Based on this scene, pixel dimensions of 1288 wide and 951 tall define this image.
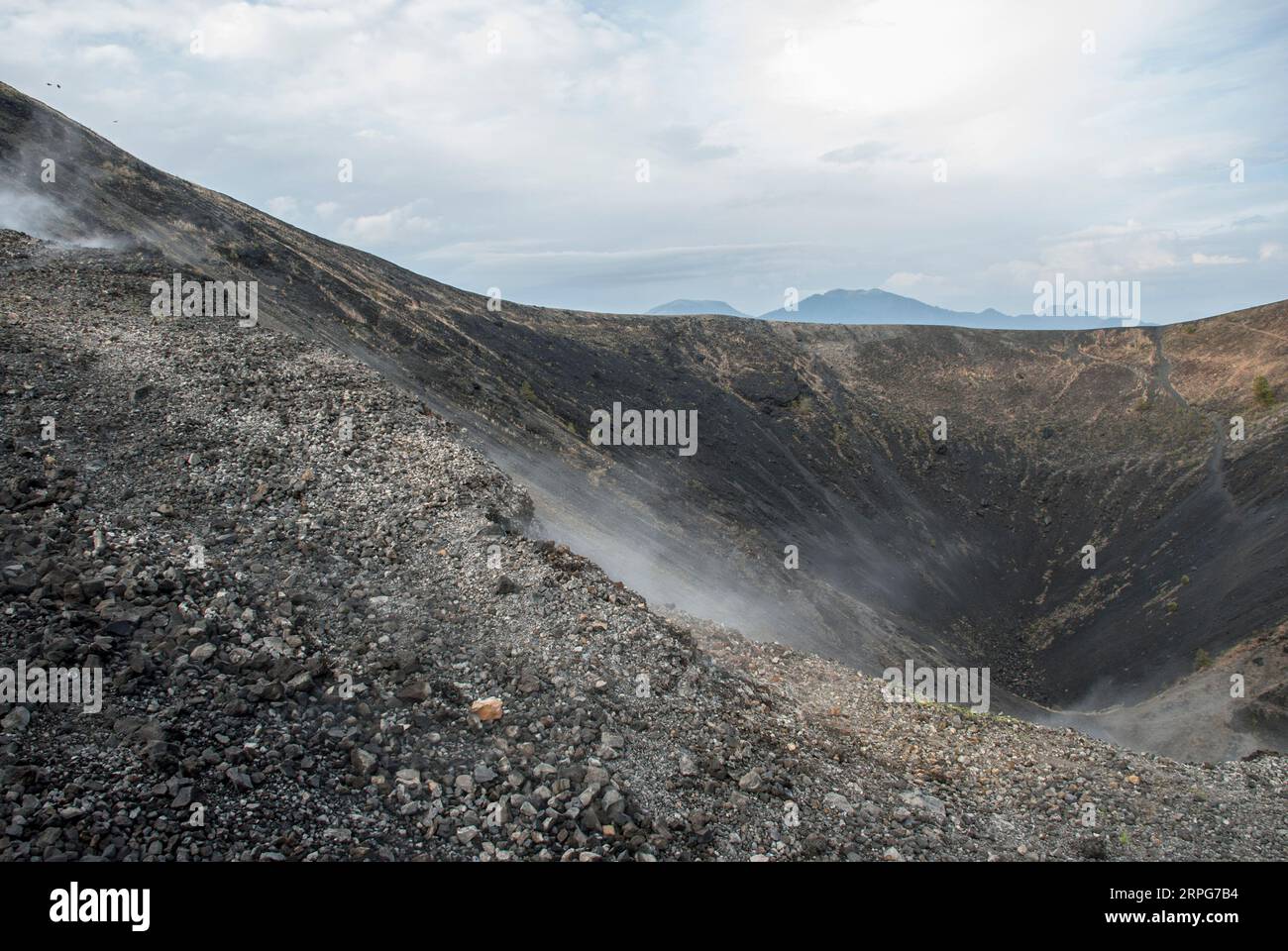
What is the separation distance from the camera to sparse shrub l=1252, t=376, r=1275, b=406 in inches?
2007

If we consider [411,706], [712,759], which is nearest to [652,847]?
[712,759]

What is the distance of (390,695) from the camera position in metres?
9.43

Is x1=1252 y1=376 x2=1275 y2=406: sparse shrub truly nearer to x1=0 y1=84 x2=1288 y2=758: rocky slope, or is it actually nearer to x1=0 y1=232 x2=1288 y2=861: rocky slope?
x1=0 y1=84 x2=1288 y2=758: rocky slope

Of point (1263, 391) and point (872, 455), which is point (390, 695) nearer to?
point (872, 455)

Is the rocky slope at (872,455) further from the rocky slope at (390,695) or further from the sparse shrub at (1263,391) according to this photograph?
the rocky slope at (390,695)

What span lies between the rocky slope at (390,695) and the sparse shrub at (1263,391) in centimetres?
5031

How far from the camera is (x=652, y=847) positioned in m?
8.34

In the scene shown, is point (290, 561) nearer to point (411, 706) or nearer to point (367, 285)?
point (411, 706)

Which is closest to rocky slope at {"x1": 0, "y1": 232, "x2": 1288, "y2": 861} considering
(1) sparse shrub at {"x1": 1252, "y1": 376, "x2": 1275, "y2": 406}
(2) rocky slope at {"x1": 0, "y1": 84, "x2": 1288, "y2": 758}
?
(2) rocky slope at {"x1": 0, "y1": 84, "x2": 1288, "y2": 758}

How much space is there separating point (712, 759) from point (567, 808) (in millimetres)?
2394

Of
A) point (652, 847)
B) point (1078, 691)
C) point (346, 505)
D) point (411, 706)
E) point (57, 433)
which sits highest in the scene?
point (57, 433)

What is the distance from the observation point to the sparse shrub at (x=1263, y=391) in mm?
50969

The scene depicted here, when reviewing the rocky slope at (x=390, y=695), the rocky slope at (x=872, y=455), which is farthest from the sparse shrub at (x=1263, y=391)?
the rocky slope at (x=390, y=695)

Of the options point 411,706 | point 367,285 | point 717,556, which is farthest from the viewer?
point 367,285
